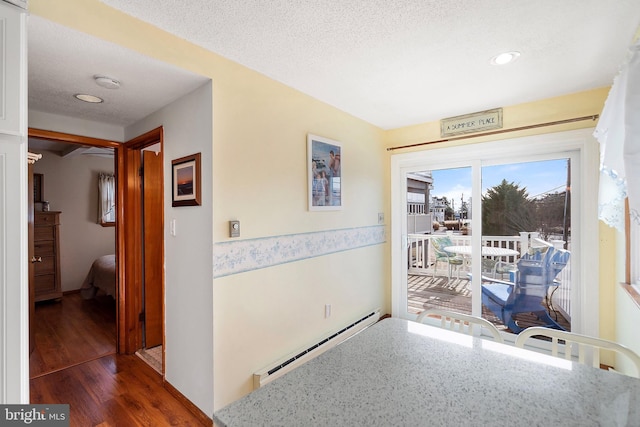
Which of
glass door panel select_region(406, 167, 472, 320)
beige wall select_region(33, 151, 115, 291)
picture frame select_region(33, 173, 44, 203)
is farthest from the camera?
beige wall select_region(33, 151, 115, 291)

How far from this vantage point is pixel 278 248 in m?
2.27

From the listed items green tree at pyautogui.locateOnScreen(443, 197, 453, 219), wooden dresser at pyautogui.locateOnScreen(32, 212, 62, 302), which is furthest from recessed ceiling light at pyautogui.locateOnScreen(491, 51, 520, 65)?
wooden dresser at pyautogui.locateOnScreen(32, 212, 62, 302)

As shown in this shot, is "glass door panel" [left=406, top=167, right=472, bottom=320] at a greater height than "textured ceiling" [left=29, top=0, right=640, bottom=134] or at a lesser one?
lesser

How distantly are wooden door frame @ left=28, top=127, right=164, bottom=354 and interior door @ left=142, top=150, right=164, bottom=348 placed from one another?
0.06 metres

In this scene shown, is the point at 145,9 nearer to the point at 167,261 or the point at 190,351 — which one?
the point at 167,261

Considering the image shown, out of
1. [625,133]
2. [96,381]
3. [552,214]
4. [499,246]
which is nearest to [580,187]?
[552,214]

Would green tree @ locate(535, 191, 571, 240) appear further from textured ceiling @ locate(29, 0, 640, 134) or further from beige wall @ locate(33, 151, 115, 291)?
beige wall @ locate(33, 151, 115, 291)

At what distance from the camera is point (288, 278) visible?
7.74 feet

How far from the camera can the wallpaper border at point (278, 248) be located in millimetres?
1926

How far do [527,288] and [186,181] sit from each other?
10.5ft

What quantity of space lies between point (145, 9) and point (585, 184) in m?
3.32

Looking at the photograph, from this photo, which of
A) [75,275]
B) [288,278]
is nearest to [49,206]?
[75,275]

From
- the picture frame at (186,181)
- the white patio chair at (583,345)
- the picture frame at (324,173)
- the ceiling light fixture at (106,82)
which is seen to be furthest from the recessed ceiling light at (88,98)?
the white patio chair at (583,345)

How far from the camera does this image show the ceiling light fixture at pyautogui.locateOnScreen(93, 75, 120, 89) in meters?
1.79
